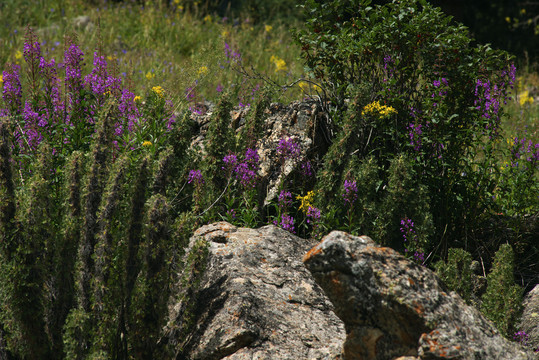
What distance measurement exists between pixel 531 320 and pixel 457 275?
67 centimetres

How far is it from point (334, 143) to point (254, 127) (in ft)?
2.46

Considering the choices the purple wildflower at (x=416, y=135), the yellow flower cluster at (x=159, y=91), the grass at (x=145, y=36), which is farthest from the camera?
the grass at (x=145, y=36)

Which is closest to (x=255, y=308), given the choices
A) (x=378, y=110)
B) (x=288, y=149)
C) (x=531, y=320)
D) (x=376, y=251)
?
(x=376, y=251)

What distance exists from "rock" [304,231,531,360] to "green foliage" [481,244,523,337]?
0.80m

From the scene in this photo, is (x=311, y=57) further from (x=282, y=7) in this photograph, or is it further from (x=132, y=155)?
(x=282, y=7)

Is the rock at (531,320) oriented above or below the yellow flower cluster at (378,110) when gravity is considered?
below

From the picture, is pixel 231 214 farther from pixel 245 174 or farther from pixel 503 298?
pixel 503 298

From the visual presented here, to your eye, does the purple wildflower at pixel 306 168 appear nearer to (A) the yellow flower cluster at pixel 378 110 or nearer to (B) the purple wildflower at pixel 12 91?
(A) the yellow flower cluster at pixel 378 110

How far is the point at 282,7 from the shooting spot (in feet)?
48.2

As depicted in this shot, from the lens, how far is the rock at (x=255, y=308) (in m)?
3.05

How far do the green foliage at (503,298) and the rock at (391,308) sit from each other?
803mm

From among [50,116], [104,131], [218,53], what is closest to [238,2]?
[218,53]

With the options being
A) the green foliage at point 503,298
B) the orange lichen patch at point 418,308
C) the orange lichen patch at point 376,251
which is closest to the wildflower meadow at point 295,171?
the green foliage at point 503,298

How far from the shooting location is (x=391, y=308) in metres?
2.55
